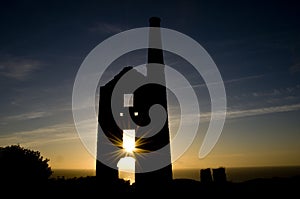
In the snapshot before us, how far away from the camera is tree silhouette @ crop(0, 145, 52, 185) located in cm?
2005

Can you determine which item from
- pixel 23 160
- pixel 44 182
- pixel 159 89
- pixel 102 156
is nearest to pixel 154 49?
pixel 159 89

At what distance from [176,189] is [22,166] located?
1358cm

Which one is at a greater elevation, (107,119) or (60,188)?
(107,119)

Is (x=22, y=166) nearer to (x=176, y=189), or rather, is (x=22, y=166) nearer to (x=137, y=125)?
(x=137, y=125)

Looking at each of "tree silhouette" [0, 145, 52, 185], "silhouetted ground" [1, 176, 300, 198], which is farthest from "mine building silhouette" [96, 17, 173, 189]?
"tree silhouette" [0, 145, 52, 185]

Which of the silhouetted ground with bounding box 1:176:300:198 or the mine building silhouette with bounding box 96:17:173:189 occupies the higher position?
the mine building silhouette with bounding box 96:17:173:189

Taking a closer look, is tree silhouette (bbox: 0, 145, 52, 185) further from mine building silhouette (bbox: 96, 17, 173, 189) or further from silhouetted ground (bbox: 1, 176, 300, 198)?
mine building silhouette (bbox: 96, 17, 173, 189)

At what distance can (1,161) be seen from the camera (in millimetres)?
21500

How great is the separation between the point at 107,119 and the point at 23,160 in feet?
29.7

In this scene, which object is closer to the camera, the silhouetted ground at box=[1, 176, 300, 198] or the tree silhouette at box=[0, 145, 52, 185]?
the silhouetted ground at box=[1, 176, 300, 198]

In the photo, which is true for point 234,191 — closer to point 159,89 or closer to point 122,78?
point 159,89

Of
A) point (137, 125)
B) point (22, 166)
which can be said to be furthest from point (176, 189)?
point (22, 166)

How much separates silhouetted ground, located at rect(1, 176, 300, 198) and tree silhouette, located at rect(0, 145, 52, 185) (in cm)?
107

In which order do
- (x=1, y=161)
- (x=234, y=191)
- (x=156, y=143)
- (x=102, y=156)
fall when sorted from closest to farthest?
(x=234, y=191)
(x=156, y=143)
(x=102, y=156)
(x=1, y=161)
